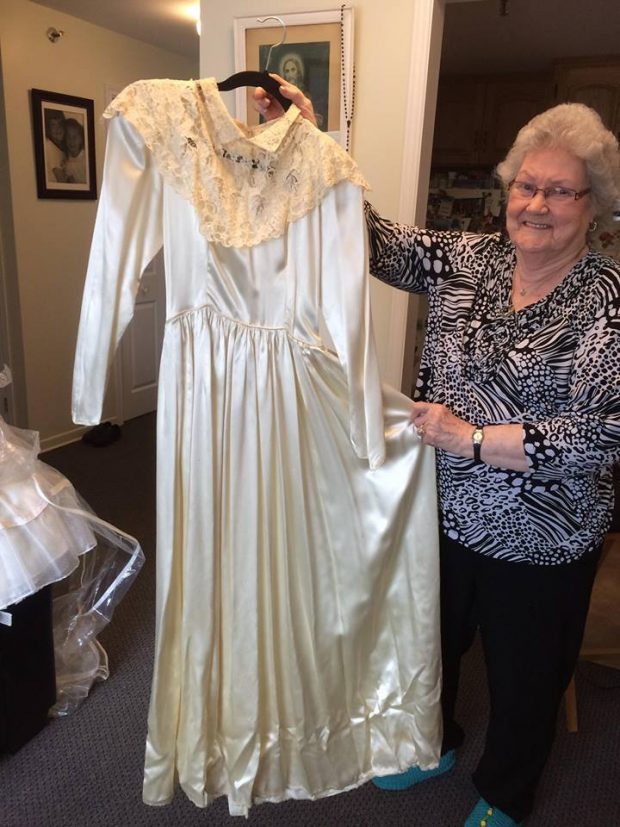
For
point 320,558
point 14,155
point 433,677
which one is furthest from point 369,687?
point 14,155

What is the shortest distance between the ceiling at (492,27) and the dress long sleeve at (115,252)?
234 centimetres

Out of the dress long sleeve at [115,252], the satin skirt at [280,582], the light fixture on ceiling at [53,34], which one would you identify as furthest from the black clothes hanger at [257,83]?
the light fixture on ceiling at [53,34]

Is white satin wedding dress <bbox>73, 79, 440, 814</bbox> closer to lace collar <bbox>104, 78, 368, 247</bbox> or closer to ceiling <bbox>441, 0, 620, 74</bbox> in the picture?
lace collar <bbox>104, 78, 368, 247</bbox>

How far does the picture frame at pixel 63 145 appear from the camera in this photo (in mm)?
3449

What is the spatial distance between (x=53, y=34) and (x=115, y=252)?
3.01m

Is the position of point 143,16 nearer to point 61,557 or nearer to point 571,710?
point 61,557

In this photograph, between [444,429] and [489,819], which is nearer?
[444,429]

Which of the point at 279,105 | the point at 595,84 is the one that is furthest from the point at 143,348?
the point at 279,105

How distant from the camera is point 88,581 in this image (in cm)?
206

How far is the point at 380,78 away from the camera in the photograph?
6.68 ft

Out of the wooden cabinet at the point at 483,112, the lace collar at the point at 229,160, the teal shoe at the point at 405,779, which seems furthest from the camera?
the wooden cabinet at the point at 483,112

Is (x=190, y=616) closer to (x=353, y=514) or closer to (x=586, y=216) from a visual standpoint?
(x=353, y=514)

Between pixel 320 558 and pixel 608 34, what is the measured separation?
3.42 metres

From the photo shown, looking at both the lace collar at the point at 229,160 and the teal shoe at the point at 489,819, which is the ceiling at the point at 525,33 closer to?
the lace collar at the point at 229,160
